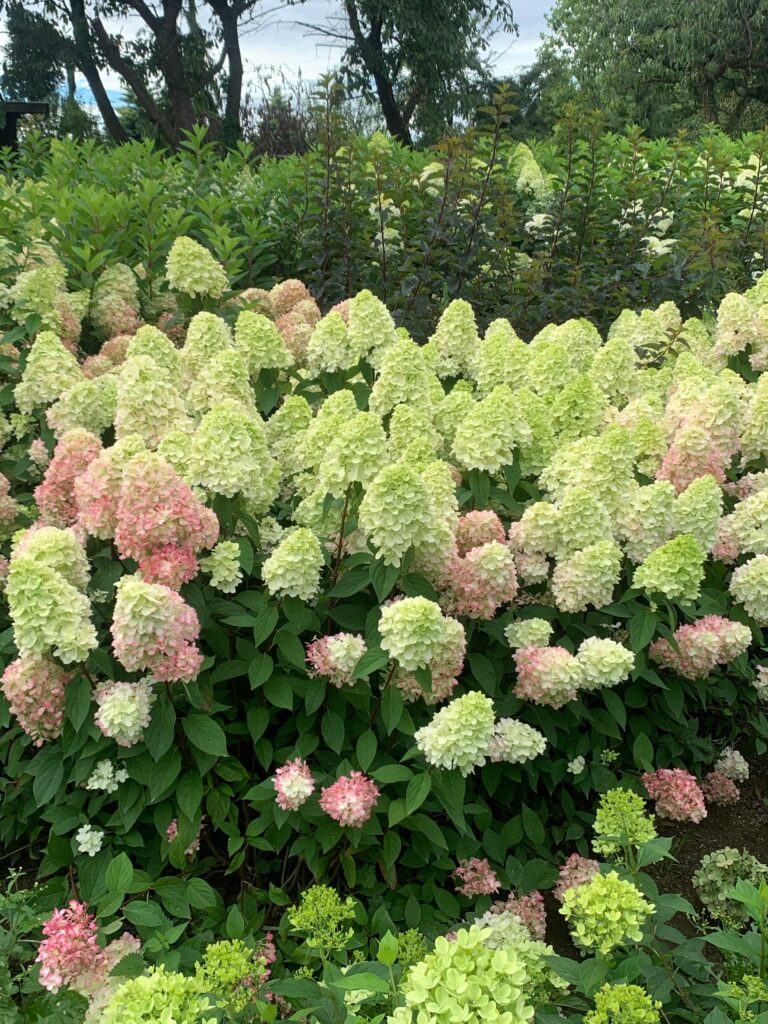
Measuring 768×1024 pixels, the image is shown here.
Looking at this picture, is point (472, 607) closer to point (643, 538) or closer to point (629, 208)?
point (643, 538)

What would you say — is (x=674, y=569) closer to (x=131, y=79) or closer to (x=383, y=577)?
(x=383, y=577)

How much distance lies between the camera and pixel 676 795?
2.89 m

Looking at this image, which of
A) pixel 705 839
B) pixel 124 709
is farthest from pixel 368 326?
pixel 705 839

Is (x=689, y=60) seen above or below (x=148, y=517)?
above

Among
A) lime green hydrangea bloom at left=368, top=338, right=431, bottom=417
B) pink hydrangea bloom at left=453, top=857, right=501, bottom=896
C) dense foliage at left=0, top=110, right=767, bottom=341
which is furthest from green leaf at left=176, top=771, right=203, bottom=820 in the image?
dense foliage at left=0, top=110, right=767, bottom=341

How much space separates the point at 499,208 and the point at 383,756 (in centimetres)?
443

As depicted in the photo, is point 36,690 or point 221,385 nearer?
point 36,690

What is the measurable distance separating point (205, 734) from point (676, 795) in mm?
1628

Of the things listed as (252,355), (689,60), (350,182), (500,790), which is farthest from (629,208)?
(689,60)

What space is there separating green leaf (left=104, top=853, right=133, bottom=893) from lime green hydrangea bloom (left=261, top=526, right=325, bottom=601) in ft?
2.66

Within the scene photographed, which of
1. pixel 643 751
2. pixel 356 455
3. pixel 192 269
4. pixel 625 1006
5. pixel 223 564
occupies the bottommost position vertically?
pixel 643 751

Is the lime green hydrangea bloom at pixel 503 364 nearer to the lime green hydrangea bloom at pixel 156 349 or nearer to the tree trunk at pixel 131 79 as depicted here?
the lime green hydrangea bloom at pixel 156 349

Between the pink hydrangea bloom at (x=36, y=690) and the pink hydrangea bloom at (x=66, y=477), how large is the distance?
1.91ft

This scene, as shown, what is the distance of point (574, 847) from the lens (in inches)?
117
